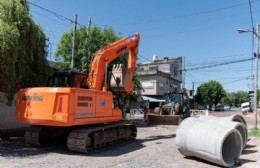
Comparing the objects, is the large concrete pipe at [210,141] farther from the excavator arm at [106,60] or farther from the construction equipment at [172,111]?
the construction equipment at [172,111]

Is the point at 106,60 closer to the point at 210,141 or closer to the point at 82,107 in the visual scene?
the point at 82,107

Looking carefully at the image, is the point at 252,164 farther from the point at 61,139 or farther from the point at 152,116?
the point at 152,116

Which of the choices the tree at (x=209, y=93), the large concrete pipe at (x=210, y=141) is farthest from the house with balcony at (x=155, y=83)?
the large concrete pipe at (x=210, y=141)

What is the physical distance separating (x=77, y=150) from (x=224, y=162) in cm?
478

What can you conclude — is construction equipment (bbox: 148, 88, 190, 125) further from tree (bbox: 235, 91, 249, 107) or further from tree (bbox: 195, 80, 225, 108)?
tree (bbox: 235, 91, 249, 107)

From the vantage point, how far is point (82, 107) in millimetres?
12508

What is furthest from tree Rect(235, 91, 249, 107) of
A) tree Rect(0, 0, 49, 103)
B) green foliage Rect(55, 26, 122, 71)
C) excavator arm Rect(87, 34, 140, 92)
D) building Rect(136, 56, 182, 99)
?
tree Rect(0, 0, 49, 103)

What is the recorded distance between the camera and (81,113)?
12.5 m

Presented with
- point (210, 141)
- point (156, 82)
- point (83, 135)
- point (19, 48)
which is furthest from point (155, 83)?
point (210, 141)

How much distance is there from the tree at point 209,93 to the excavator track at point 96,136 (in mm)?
71550

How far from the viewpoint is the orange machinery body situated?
39.2ft

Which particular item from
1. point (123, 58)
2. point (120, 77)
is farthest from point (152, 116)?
point (120, 77)

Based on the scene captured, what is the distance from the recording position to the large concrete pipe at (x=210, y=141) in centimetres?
1076

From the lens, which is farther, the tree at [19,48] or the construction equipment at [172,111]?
the construction equipment at [172,111]
